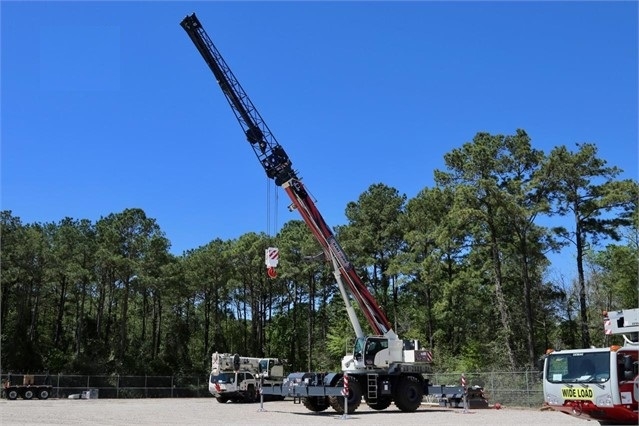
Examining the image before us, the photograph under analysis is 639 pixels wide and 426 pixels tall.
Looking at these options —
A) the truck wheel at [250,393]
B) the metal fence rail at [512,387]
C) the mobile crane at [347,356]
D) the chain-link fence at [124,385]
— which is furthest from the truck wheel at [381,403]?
the chain-link fence at [124,385]

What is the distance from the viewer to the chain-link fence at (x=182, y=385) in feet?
105

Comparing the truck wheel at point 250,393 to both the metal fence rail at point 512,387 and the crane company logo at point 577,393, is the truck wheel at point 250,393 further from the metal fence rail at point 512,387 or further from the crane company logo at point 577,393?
the crane company logo at point 577,393

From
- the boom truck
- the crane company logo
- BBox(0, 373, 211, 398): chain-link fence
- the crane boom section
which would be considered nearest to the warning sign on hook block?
the crane boom section

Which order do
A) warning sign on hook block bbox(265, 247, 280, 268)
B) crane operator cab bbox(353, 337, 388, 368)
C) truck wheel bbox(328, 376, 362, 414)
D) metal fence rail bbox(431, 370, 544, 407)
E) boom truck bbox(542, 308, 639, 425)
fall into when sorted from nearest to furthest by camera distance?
boom truck bbox(542, 308, 639, 425) < truck wheel bbox(328, 376, 362, 414) < crane operator cab bbox(353, 337, 388, 368) < warning sign on hook block bbox(265, 247, 280, 268) < metal fence rail bbox(431, 370, 544, 407)

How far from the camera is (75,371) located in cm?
5216

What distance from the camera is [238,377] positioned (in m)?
37.0

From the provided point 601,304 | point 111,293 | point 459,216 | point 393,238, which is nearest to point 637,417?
point 459,216

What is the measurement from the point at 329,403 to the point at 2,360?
35.8 m

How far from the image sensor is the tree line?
39.8 m

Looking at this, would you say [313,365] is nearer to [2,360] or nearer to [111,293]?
[111,293]

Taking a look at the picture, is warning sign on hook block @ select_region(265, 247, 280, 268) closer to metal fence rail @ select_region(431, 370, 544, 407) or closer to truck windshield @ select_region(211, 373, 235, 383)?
truck windshield @ select_region(211, 373, 235, 383)

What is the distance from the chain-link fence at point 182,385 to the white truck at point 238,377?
9746 millimetres

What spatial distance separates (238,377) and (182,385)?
1894 cm

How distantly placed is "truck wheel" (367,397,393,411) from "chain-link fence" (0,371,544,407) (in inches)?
301
